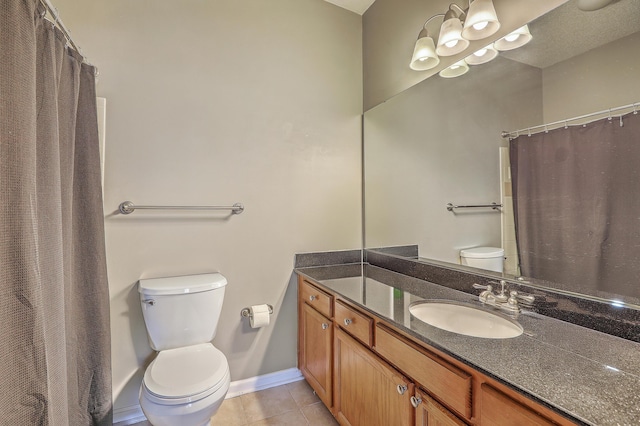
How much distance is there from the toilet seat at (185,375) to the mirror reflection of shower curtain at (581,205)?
1.47 m

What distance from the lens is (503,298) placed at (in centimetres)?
124

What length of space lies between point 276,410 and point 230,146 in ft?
5.35

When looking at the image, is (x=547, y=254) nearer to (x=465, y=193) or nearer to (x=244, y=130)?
(x=465, y=193)

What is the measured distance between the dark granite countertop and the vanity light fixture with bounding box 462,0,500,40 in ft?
4.17

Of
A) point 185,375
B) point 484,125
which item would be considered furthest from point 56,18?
point 484,125

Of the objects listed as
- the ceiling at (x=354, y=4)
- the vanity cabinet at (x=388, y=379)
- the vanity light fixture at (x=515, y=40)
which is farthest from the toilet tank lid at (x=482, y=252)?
the ceiling at (x=354, y=4)

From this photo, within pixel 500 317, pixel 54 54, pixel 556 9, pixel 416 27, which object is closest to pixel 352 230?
pixel 500 317

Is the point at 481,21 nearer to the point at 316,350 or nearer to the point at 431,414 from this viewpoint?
the point at 431,414

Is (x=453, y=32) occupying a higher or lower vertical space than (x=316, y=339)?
higher

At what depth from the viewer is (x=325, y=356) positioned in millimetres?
1687

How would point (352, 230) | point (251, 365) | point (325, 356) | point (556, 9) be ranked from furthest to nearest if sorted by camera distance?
point (352, 230)
point (251, 365)
point (325, 356)
point (556, 9)

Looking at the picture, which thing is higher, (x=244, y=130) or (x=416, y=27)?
(x=416, y=27)

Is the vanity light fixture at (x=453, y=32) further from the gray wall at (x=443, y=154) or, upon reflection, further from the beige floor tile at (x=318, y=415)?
the beige floor tile at (x=318, y=415)

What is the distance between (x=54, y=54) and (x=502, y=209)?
1974 mm
